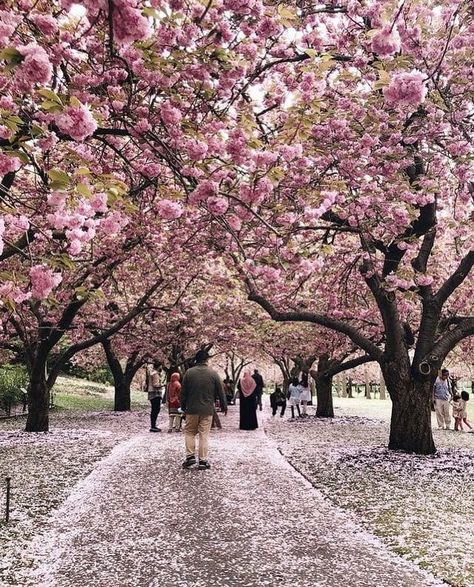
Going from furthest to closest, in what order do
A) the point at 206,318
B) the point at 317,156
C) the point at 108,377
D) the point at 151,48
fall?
the point at 108,377 < the point at 206,318 < the point at 317,156 < the point at 151,48

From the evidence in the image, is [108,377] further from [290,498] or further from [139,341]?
[290,498]

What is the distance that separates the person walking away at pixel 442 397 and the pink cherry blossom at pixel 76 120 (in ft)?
60.1

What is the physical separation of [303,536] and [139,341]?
2021 cm

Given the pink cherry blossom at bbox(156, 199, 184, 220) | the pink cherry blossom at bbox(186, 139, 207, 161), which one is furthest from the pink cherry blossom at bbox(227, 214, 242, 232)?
the pink cherry blossom at bbox(186, 139, 207, 161)

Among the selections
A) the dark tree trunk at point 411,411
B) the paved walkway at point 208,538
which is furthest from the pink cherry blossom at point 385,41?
the dark tree trunk at point 411,411

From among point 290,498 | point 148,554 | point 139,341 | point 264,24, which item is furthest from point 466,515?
point 139,341

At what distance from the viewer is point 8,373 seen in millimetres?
27859

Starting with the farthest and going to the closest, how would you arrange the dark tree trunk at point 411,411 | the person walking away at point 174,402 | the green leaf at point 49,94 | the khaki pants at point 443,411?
the khaki pants at point 443,411 < the person walking away at point 174,402 < the dark tree trunk at point 411,411 < the green leaf at point 49,94

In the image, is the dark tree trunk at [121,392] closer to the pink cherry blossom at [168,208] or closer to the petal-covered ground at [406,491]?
the petal-covered ground at [406,491]

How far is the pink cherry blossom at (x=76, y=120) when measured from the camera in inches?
144

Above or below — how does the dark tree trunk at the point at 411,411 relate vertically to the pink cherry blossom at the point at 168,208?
below

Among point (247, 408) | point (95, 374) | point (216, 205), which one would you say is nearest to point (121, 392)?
point (247, 408)

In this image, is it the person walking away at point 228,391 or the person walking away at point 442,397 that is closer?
the person walking away at point 442,397

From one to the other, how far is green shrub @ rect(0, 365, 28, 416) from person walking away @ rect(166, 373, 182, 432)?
393 inches
